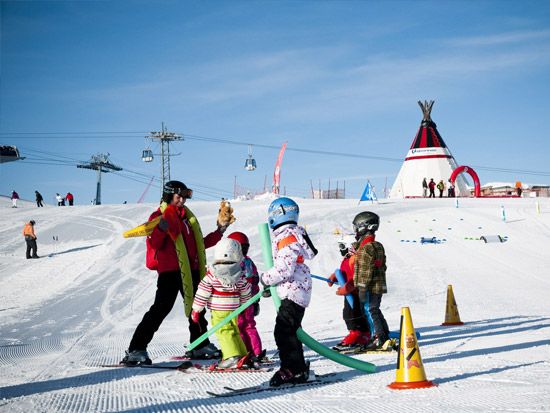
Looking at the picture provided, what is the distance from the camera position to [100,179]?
88.1 meters

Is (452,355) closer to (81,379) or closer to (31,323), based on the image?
(81,379)

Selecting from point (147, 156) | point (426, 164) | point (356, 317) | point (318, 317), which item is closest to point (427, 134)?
point (426, 164)

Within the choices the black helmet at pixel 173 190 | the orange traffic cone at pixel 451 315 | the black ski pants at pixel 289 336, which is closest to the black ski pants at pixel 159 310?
the black helmet at pixel 173 190

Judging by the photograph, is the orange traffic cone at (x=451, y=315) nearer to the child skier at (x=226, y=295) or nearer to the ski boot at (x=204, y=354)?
the ski boot at (x=204, y=354)

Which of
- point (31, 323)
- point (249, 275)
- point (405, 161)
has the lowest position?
point (31, 323)

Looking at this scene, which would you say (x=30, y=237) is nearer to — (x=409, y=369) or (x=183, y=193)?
(x=183, y=193)

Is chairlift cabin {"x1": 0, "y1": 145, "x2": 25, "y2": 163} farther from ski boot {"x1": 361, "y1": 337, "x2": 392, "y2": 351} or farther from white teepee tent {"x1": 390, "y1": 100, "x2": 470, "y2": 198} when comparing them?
ski boot {"x1": 361, "y1": 337, "x2": 392, "y2": 351}

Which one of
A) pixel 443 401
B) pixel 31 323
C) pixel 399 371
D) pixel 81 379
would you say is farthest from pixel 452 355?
pixel 31 323

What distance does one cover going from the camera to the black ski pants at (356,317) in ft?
26.6

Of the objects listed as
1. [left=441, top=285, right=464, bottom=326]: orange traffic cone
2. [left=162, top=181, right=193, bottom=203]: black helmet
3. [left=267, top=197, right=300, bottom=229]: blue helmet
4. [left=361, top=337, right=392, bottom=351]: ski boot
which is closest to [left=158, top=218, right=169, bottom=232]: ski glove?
[left=162, top=181, right=193, bottom=203]: black helmet

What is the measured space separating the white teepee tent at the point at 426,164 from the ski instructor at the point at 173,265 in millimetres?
50410

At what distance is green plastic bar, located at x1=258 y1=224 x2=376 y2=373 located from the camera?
17.9ft

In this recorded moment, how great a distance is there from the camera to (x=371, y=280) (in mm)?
7434

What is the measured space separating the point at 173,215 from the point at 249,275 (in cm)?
105
